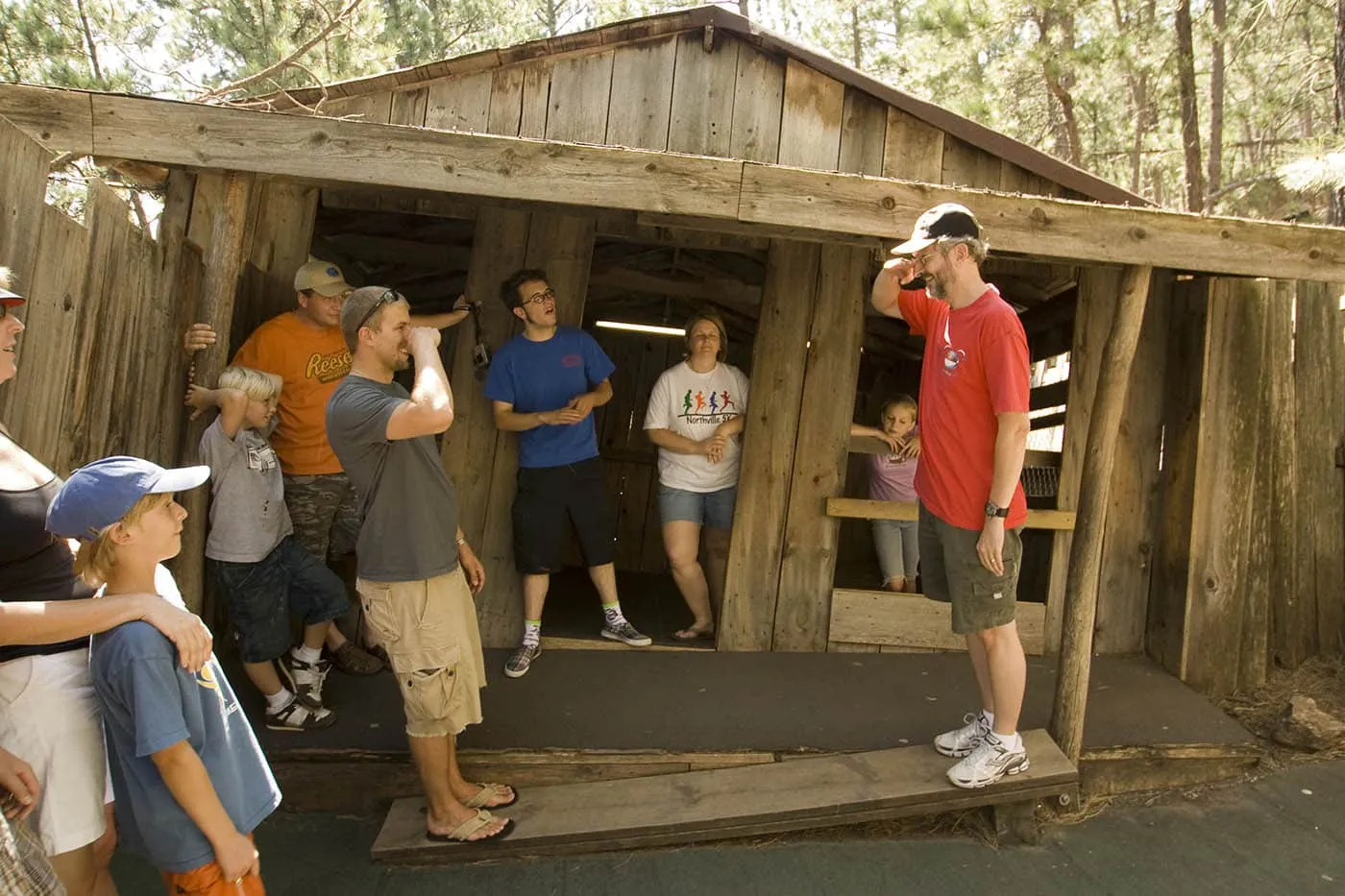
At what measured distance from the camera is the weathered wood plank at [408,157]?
11.5 feet

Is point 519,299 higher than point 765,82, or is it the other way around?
point 765,82

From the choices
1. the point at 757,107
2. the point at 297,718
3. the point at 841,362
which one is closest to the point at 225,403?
the point at 297,718

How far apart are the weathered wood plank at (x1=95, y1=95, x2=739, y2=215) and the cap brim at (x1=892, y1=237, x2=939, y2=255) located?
26.9 inches

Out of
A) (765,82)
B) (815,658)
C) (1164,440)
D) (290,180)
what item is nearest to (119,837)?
(290,180)

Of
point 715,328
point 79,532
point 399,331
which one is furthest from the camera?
point 715,328

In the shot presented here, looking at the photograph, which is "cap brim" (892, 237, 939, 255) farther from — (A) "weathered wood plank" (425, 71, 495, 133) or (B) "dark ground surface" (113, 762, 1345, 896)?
(A) "weathered wood plank" (425, 71, 495, 133)

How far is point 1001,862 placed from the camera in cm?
375

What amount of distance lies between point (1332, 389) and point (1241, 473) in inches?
31.5

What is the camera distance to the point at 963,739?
3982mm

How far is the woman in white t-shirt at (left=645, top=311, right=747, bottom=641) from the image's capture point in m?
A: 5.23

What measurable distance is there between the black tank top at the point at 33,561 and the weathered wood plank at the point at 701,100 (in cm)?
404

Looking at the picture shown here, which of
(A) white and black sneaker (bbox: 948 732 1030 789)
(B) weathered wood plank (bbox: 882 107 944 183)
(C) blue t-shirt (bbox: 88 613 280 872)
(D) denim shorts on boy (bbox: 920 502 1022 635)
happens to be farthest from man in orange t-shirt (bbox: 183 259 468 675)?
(A) white and black sneaker (bbox: 948 732 1030 789)

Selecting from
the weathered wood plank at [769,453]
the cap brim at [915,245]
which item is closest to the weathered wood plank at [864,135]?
the weathered wood plank at [769,453]

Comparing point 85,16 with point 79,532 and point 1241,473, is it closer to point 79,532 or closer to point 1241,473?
point 79,532
